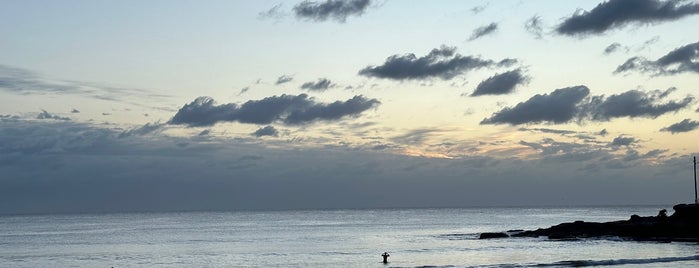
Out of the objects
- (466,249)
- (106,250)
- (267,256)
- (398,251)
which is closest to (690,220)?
(466,249)

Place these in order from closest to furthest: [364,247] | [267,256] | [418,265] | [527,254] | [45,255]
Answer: [418,265]
[527,254]
[267,256]
[45,255]
[364,247]

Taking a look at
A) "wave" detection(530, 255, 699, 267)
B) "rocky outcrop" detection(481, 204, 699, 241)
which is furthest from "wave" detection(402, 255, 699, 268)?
"rocky outcrop" detection(481, 204, 699, 241)

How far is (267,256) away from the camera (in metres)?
90.8

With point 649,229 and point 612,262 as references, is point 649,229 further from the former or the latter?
point 612,262

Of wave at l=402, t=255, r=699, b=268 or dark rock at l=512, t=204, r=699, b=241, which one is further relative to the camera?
dark rock at l=512, t=204, r=699, b=241

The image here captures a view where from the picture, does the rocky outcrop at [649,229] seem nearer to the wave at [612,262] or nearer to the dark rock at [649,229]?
the dark rock at [649,229]

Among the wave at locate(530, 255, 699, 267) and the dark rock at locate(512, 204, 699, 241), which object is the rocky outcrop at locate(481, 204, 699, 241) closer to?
the dark rock at locate(512, 204, 699, 241)

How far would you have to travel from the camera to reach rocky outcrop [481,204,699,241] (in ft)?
307

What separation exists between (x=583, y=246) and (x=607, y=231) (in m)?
15.0

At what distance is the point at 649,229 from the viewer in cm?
9738

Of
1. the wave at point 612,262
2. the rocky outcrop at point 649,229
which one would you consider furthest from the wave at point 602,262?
the rocky outcrop at point 649,229

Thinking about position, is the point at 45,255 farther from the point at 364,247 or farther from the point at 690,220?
the point at 690,220

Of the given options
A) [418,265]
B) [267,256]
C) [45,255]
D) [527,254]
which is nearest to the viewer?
[418,265]

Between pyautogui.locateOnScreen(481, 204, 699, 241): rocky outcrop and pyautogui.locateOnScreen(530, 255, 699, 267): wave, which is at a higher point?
pyautogui.locateOnScreen(481, 204, 699, 241): rocky outcrop
